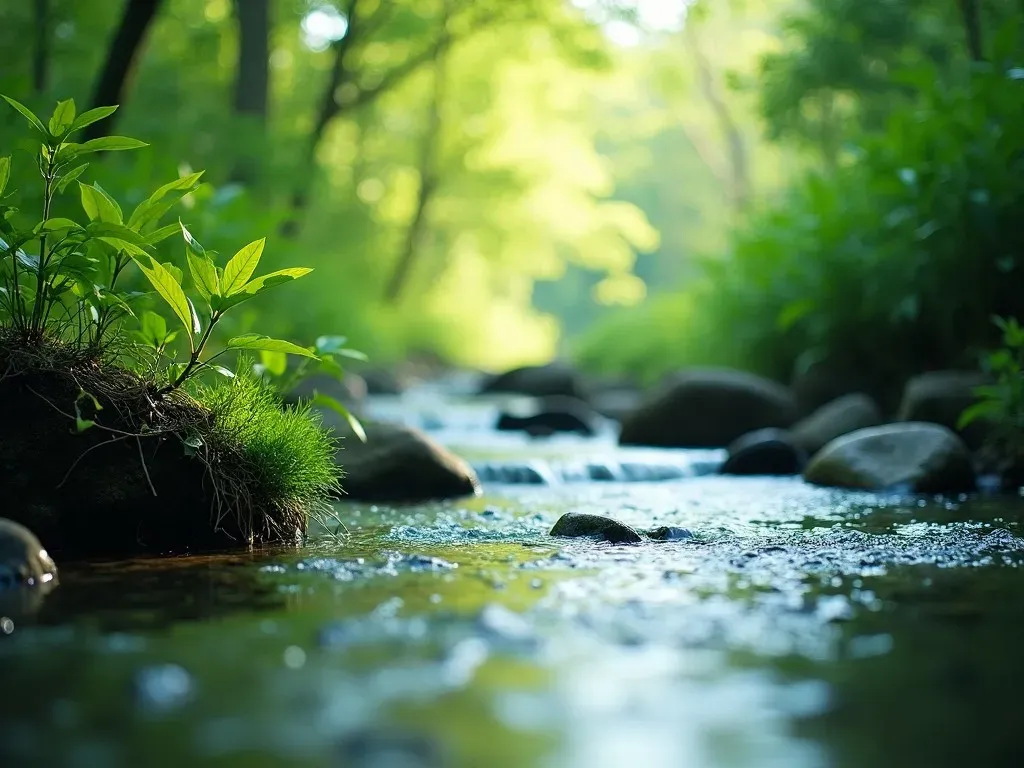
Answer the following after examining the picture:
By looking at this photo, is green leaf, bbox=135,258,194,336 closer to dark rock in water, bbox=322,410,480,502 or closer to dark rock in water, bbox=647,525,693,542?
dark rock in water, bbox=647,525,693,542

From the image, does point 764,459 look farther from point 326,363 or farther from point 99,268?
point 99,268

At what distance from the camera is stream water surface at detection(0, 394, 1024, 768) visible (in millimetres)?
1939

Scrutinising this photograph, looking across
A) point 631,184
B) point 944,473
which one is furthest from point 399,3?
point 631,184

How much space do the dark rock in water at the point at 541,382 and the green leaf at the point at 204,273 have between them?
10.6 metres

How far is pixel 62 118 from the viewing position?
3.49 m

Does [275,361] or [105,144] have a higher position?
[105,144]

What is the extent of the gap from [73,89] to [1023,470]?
7.67 meters

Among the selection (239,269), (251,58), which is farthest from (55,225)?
(251,58)

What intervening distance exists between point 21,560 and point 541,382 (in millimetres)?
11659

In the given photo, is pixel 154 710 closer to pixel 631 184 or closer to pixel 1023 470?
pixel 1023 470

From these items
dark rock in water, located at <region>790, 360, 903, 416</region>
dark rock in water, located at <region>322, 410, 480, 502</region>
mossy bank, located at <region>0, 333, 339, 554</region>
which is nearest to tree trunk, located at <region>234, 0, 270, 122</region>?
dark rock in water, located at <region>790, 360, 903, 416</region>

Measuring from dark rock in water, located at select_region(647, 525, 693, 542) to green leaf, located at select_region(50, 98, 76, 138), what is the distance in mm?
2497

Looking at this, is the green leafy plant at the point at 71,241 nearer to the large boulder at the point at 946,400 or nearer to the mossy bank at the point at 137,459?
the mossy bank at the point at 137,459

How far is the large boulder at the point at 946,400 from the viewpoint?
23.9 ft
